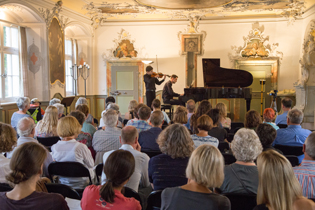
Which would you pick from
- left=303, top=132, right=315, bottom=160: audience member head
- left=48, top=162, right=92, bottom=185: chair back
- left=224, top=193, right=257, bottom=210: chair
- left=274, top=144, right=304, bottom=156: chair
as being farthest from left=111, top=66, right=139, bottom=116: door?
left=224, top=193, right=257, bottom=210: chair

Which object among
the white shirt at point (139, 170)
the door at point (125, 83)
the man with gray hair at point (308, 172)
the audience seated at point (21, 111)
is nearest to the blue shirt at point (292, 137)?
the man with gray hair at point (308, 172)

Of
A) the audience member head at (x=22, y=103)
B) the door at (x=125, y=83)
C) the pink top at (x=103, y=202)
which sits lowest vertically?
the pink top at (x=103, y=202)

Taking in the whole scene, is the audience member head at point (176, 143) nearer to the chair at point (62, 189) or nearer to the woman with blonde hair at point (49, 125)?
the chair at point (62, 189)

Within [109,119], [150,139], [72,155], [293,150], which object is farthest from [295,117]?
[72,155]

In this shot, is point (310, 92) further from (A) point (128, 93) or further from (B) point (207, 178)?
(B) point (207, 178)

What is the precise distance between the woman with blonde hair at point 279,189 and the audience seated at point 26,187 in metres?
1.16

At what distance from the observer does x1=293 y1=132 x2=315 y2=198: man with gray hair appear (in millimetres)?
2018

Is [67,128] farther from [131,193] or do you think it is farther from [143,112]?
[143,112]

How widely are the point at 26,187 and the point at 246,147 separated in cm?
159

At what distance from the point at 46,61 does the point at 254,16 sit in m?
7.44

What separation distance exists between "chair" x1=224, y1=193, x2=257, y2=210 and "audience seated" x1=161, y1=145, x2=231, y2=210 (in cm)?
24

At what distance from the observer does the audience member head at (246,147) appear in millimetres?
2203

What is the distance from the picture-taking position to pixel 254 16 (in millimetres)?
10352

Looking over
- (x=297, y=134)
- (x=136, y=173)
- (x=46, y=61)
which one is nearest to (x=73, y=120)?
(x=136, y=173)
